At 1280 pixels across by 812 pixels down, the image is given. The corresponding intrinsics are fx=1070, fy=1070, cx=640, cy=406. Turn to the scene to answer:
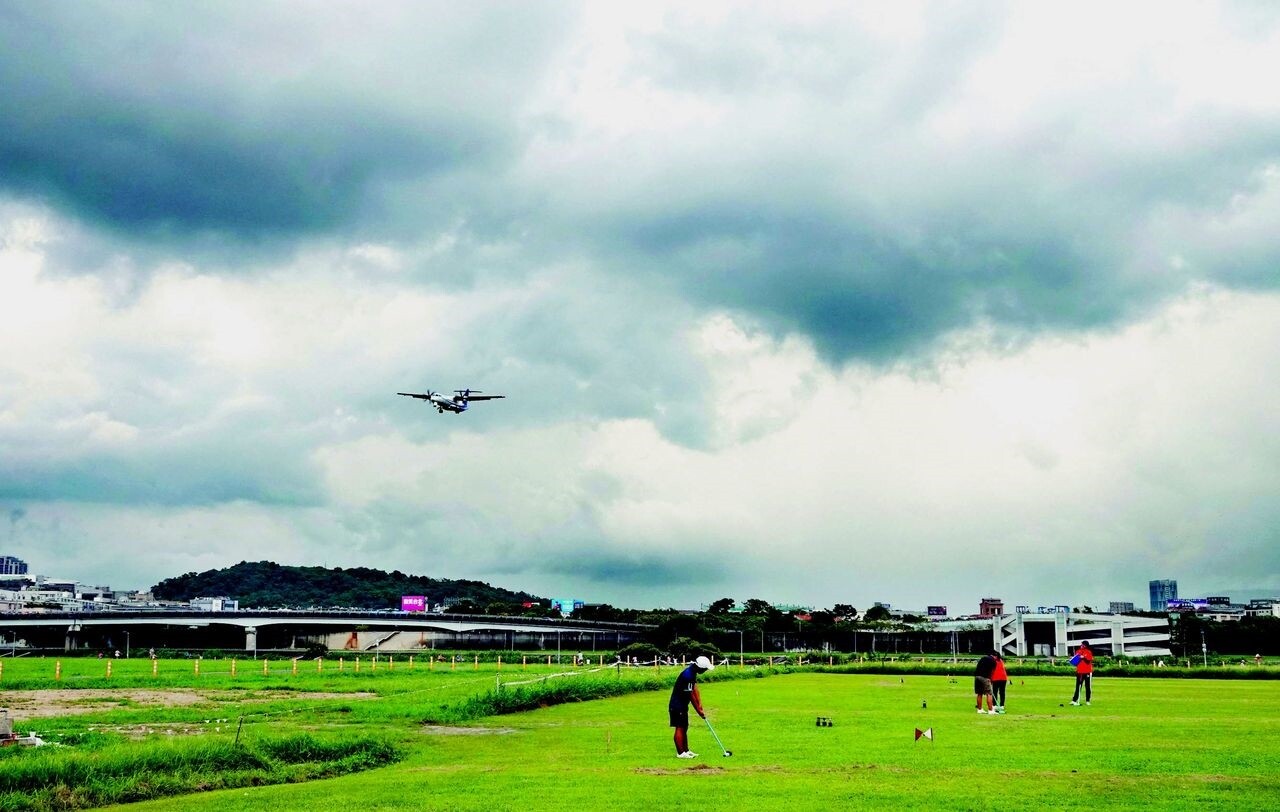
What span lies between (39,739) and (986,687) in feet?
86.2

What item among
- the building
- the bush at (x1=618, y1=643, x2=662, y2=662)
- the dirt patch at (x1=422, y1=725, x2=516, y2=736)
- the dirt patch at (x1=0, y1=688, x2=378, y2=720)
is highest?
the dirt patch at (x1=422, y1=725, x2=516, y2=736)

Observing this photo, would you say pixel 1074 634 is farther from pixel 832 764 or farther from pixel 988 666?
pixel 832 764

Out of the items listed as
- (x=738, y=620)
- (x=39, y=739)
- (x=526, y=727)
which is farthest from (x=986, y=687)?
(x=738, y=620)

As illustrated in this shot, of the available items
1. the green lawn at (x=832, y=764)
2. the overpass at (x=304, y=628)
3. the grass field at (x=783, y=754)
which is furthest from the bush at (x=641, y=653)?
the green lawn at (x=832, y=764)

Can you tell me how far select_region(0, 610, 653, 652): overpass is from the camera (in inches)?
6964

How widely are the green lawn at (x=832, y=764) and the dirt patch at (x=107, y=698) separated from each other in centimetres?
1287

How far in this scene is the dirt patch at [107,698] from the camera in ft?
130

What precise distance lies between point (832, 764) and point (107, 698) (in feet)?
121

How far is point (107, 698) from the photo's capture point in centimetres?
4569

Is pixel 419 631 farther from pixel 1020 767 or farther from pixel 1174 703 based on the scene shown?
pixel 1020 767

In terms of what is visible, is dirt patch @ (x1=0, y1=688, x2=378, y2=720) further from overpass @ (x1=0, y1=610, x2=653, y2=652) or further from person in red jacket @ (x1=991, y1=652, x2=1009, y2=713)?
overpass @ (x1=0, y1=610, x2=653, y2=652)

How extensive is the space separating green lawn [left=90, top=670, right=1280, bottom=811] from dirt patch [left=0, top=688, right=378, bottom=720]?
42.2 ft

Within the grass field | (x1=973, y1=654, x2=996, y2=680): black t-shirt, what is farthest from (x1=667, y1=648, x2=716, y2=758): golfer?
(x1=973, y1=654, x2=996, y2=680): black t-shirt

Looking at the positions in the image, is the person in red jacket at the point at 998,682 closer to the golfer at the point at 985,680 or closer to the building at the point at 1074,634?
the golfer at the point at 985,680
